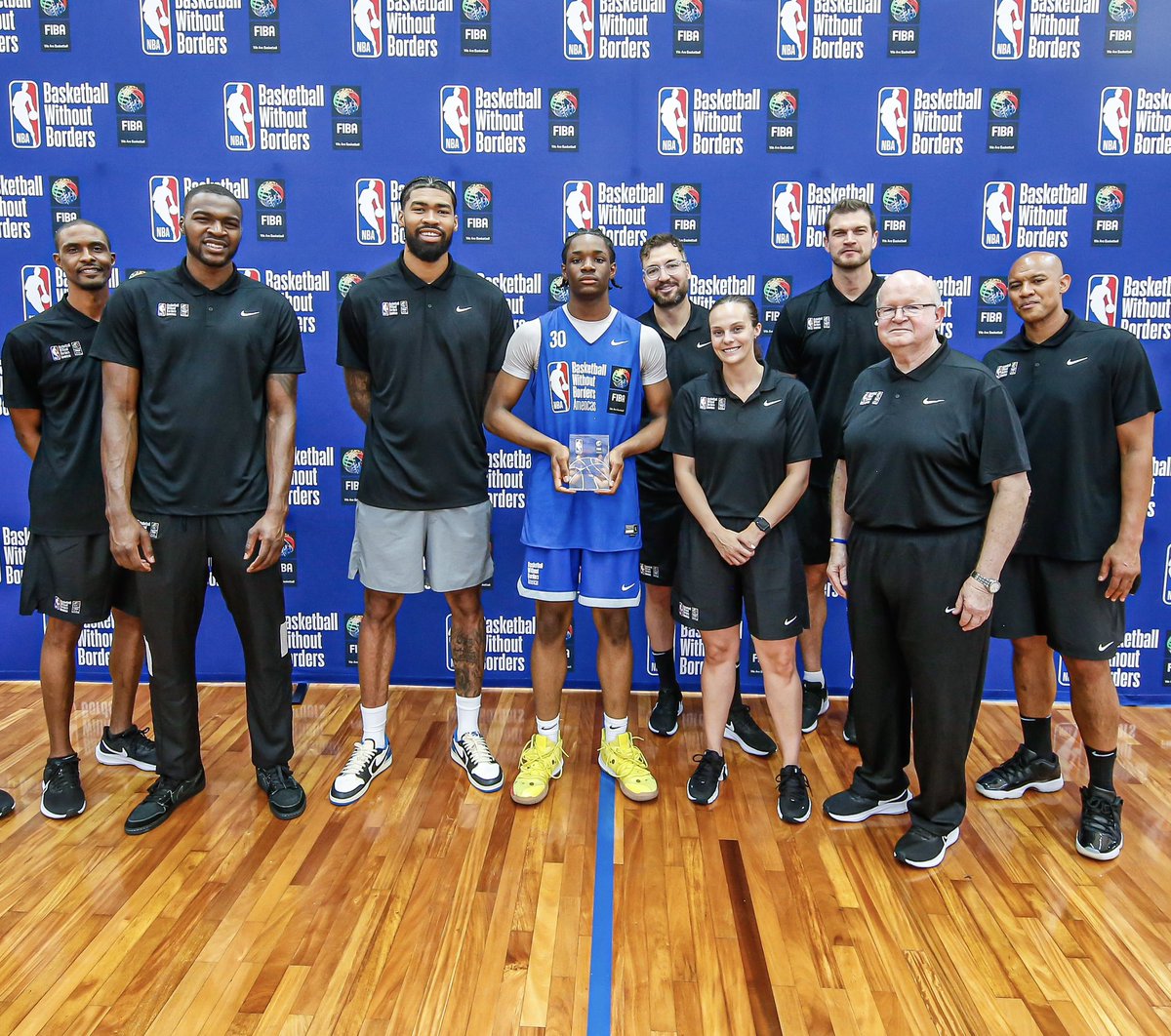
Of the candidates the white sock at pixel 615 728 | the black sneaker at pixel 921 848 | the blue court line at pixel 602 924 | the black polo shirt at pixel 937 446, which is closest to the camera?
the blue court line at pixel 602 924

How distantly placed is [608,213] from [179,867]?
3.17m

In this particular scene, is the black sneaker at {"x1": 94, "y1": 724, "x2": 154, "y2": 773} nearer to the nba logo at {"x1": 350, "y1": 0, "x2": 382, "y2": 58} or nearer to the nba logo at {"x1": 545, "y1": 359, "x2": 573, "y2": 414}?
the nba logo at {"x1": 545, "y1": 359, "x2": 573, "y2": 414}

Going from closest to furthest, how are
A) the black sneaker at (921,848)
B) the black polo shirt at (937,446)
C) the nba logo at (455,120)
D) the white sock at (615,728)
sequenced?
the black polo shirt at (937,446) → the black sneaker at (921,848) → the white sock at (615,728) → the nba logo at (455,120)

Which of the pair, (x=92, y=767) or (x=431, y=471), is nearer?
(x=431, y=471)

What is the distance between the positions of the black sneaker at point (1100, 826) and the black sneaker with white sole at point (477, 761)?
2.00 metres

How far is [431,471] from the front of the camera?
124 inches

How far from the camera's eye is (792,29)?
390 centimetres

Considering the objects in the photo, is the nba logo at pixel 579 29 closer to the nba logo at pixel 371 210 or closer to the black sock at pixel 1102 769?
the nba logo at pixel 371 210

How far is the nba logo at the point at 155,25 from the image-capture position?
156 inches

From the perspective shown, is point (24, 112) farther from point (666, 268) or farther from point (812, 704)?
point (812, 704)

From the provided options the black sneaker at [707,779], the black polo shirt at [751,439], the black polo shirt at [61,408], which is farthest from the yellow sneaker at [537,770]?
the black polo shirt at [61,408]

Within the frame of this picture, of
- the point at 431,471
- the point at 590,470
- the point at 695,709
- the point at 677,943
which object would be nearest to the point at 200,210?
the point at 431,471

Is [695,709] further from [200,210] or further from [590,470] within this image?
[200,210]

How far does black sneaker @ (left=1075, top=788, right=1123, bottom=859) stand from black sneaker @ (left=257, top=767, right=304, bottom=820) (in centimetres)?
265
